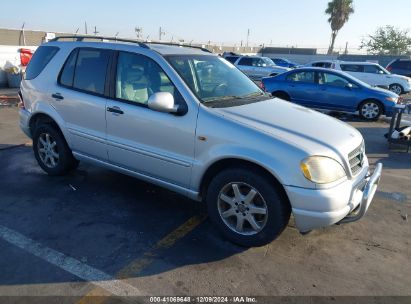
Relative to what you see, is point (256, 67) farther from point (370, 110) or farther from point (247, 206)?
point (247, 206)

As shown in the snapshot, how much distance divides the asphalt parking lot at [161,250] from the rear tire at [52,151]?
0.80ft

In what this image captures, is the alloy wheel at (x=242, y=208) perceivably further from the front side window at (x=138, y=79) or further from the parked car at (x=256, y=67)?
the parked car at (x=256, y=67)

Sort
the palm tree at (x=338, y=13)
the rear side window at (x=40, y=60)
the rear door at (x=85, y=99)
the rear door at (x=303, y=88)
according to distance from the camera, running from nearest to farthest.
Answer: the rear door at (x=85, y=99)
the rear side window at (x=40, y=60)
the rear door at (x=303, y=88)
the palm tree at (x=338, y=13)

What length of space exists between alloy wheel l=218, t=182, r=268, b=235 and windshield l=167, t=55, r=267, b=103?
37.8 inches

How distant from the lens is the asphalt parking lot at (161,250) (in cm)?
287

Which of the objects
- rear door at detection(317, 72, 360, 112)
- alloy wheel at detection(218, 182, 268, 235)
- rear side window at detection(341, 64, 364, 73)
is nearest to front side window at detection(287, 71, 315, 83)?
rear door at detection(317, 72, 360, 112)

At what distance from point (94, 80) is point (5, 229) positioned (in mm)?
1914

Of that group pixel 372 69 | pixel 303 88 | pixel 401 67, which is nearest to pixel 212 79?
pixel 303 88

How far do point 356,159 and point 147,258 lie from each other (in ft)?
7.24

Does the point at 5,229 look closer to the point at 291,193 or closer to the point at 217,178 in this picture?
the point at 217,178

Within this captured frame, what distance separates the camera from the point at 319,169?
2.95 meters

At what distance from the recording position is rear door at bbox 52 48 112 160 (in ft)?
→ 13.8

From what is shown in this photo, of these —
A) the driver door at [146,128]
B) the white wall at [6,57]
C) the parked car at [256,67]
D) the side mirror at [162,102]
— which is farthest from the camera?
the parked car at [256,67]

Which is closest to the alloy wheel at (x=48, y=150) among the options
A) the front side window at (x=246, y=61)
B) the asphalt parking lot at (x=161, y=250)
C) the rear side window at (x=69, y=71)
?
the asphalt parking lot at (x=161, y=250)
